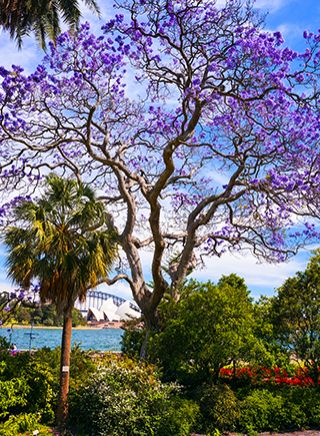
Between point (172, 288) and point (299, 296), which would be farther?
point (172, 288)

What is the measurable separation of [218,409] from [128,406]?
7.67 feet

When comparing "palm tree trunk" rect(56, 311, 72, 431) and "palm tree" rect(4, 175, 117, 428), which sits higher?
"palm tree" rect(4, 175, 117, 428)

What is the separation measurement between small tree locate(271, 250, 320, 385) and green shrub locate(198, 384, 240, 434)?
340cm

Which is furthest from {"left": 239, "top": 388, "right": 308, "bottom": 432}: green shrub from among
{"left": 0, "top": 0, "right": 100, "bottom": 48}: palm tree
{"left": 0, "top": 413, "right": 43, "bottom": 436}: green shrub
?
{"left": 0, "top": 0, "right": 100, "bottom": 48}: palm tree

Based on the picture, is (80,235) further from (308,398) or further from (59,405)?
(308,398)

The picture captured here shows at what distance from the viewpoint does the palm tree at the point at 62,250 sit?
1084cm

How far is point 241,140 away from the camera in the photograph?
15.9 meters

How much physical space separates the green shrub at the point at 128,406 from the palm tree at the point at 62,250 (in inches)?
26.8

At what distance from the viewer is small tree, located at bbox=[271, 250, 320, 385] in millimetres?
14422

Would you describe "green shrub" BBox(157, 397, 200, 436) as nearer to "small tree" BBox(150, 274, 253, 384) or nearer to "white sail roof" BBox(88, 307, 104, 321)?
"small tree" BBox(150, 274, 253, 384)

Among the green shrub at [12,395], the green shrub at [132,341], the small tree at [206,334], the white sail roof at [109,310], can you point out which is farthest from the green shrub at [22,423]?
the white sail roof at [109,310]

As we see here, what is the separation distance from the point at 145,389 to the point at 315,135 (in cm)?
902

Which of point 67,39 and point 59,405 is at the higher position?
point 67,39

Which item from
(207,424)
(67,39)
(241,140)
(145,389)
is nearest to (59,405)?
(145,389)
